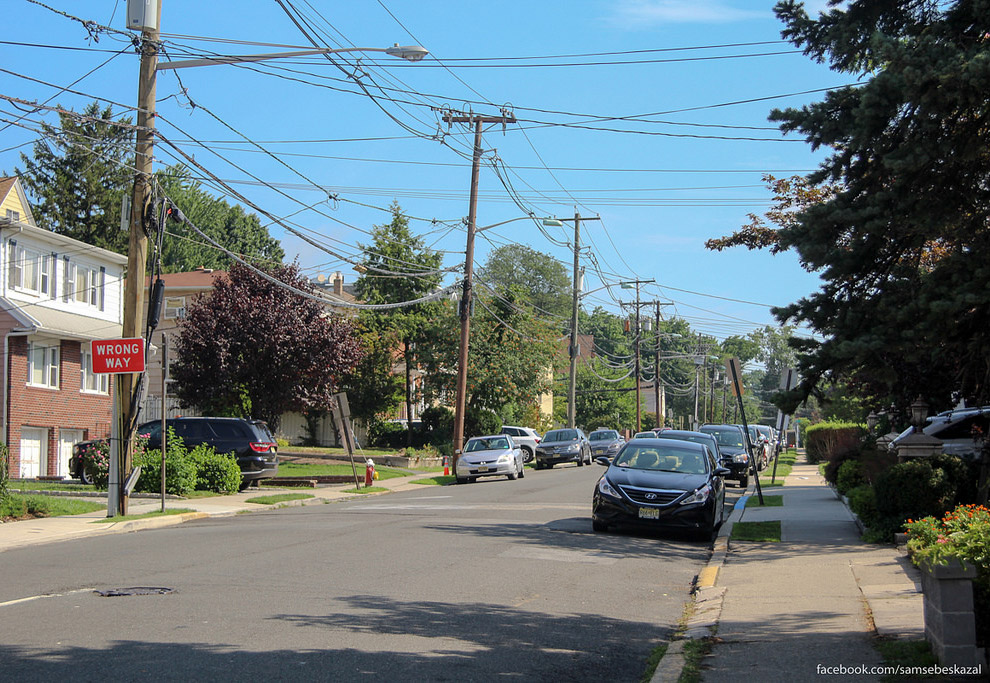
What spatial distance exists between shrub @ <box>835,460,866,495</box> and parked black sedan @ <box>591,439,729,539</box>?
441 cm

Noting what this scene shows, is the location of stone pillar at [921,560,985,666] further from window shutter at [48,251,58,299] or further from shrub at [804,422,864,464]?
shrub at [804,422,864,464]

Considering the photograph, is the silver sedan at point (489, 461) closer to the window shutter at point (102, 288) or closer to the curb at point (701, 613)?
the window shutter at point (102, 288)

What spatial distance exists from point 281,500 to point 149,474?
3.06 meters

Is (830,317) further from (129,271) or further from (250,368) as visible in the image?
(250,368)

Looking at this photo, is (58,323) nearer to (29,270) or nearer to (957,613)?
(29,270)

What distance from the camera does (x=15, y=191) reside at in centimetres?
3556

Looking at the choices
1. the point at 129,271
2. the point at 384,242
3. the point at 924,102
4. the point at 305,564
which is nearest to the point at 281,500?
the point at 129,271

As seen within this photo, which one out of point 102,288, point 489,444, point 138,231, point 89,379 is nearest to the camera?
point 138,231

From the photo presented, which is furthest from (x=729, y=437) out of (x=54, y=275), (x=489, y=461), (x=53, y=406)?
(x=54, y=275)

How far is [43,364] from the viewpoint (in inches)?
1266

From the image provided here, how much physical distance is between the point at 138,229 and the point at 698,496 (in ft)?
35.1

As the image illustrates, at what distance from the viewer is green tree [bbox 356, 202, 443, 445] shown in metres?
46.4

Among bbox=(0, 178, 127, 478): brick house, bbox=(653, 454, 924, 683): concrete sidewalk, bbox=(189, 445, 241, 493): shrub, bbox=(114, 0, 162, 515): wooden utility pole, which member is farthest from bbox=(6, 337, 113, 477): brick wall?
bbox=(653, 454, 924, 683): concrete sidewalk

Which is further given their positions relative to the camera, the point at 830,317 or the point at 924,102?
the point at 830,317
